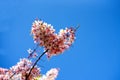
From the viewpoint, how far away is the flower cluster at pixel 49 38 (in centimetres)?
1113

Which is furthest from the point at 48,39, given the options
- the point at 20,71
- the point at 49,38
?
the point at 20,71

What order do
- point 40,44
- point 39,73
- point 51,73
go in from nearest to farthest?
point 40,44 → point 39,73 → point 51,73

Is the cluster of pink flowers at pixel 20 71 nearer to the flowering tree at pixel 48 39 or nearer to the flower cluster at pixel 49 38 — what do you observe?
the flowering tree at pixel 48 39

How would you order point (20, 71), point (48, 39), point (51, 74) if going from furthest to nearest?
point (51, 74), point (20, 71), point (48, 39)

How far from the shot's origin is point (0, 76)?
1305 cm

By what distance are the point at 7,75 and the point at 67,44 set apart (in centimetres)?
343

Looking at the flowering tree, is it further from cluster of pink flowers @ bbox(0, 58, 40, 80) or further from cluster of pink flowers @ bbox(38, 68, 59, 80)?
cluster of pink flowers @ bbox(38, 68, 59, 80)

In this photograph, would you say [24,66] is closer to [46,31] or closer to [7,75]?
[7,75]

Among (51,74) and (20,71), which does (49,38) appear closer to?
(20,71)

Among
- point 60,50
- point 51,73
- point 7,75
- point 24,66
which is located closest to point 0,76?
point 7,75

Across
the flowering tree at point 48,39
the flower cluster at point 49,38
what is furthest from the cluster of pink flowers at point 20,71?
the flower cluster at point 49,38

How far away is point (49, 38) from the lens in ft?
36.8

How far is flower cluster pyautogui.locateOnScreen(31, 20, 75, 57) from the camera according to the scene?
1113 centimetres

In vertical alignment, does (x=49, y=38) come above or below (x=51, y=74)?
below
